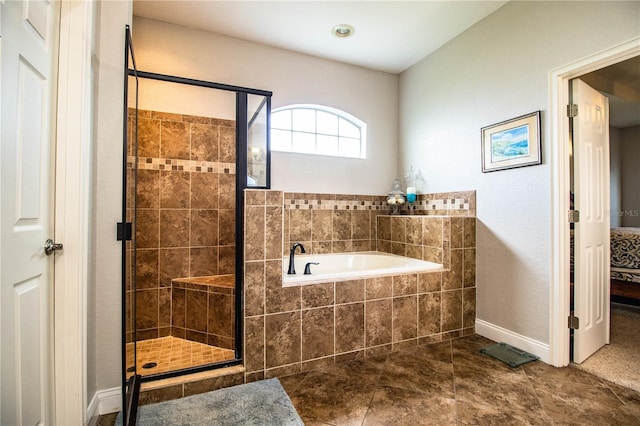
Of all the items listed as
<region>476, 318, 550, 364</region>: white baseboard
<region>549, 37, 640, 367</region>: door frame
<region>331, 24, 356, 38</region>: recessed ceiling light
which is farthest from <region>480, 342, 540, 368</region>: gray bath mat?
<region>331, 24, 356, 38</region>: recessed ceiling light

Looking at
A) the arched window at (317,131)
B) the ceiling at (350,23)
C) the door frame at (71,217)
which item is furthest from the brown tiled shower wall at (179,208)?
the door frame at (71,217)

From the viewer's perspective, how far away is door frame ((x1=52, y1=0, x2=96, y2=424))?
132cm

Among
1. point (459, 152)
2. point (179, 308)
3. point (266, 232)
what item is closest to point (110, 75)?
point (266, 232)

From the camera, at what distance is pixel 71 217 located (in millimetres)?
1344

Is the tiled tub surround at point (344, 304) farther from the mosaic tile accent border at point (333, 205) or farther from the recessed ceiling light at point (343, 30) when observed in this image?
the recessed ceiling light at point (343, 30)

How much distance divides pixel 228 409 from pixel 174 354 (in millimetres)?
881

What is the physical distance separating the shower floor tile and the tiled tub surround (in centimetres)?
43

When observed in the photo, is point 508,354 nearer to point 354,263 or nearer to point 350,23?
point 354,263

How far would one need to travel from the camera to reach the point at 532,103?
234 cm

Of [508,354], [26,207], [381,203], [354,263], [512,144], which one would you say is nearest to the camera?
[26,207]

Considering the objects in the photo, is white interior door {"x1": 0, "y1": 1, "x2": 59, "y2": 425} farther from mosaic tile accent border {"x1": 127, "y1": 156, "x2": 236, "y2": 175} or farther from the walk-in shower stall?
mosaic tile accent border {"x1": 127, "y1": 156, "x2": 236, "y2": 175}

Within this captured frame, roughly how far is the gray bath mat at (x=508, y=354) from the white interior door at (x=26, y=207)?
2667 millimetres

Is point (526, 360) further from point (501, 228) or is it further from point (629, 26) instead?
point (629, 26)

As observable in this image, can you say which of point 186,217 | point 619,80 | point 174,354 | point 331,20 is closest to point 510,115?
point 619,80
